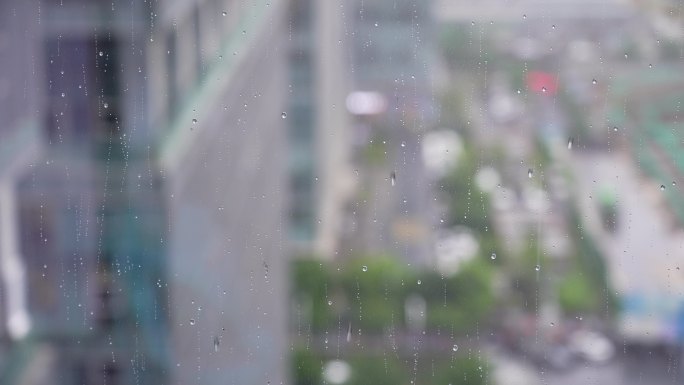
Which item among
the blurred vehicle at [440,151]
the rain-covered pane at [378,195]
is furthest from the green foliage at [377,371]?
the blurred vehicle at [440,151]

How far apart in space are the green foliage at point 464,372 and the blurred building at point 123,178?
1.34ft

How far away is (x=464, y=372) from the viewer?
152cm

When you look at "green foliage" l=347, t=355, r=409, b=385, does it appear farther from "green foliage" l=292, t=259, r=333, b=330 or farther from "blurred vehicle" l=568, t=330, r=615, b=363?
"blurred vehicle" l=568, t=330, r=615, b=363

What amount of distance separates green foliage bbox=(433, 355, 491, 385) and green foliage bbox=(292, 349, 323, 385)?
0.23m

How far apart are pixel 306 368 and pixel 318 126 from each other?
116 cm

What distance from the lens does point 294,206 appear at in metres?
2.39

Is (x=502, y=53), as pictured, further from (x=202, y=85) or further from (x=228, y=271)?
(x=228, y=271)

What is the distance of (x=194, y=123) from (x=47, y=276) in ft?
1.34

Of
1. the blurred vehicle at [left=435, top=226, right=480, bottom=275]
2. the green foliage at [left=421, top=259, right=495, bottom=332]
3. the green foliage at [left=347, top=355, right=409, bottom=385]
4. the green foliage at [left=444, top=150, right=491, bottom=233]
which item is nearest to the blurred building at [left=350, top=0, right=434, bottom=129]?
the green foliage at [left=444, top=150, right=491, bottom=233]

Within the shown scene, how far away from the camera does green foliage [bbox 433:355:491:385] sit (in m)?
1.42

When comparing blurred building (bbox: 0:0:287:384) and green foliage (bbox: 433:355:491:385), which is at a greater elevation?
blurred building (bbox: 0:0:287:384)

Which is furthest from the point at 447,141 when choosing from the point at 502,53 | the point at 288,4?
the point at 288,4

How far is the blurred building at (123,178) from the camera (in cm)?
133

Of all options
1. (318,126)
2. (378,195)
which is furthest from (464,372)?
(318,126)
